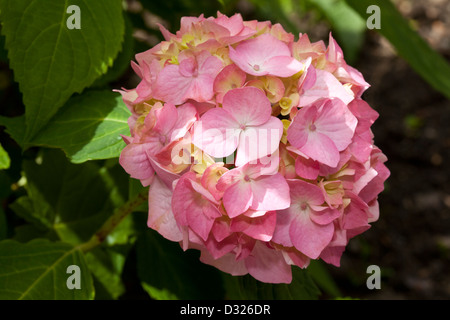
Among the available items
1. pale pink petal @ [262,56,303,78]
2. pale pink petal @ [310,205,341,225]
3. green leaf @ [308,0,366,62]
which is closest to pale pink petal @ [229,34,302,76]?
pale pink petal @ [262,56,303,78]

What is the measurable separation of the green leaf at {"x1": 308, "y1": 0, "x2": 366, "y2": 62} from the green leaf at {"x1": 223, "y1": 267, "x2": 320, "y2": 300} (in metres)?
1.41

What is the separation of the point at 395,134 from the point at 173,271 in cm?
144

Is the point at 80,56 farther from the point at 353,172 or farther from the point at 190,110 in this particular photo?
the point at 353,172

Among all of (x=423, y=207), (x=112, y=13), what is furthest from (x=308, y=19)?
(x=112, y=13)

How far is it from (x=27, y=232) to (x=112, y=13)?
1.95 feet

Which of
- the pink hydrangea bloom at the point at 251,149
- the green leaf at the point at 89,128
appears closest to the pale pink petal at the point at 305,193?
the pink hydrangea bloom at the point at 251,149

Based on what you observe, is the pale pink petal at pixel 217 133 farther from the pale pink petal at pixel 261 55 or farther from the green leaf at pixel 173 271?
the green leaf at pixel 173 271

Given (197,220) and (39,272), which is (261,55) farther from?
(39,272)

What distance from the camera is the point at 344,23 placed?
2227 millimetres

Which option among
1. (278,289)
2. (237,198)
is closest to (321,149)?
(237,198)

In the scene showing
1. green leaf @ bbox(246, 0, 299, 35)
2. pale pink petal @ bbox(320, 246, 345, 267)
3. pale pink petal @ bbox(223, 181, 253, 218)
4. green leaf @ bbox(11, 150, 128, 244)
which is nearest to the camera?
pale pink petal @ bbox(223, 181, 253, 218)

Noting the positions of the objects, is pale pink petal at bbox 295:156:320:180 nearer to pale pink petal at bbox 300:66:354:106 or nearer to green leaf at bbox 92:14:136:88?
pale pink petal at bbox 300:66:354:106

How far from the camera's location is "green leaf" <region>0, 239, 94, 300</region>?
97 cm

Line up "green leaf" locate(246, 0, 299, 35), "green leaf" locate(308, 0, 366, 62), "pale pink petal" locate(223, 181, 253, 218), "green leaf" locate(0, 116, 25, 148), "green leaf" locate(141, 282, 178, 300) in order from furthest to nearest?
"green leaf" locate(308, 0, 366, 62) → "green leaf" locate(246, 0, 299, 35) → "green leaf" locate(141, 282, 178, 300) → "green leaf" locate(0, 116, 25, 148) → "pale pink petal" locate(223, 181, 253, 218)
